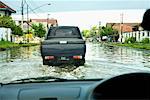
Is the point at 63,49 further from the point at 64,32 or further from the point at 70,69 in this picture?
the point at 70,69

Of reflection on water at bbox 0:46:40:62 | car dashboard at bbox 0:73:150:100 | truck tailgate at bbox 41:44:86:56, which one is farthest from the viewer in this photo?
reflection on water at bbox 0:46:40:62

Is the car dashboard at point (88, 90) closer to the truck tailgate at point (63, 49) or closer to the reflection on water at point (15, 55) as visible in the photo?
the truck tailgate at point (63, 49)

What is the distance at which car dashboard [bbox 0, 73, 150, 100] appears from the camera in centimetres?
310

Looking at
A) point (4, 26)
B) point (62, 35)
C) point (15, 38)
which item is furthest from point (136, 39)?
point (62, 35)

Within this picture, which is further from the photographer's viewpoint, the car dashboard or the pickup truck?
the pickup truck

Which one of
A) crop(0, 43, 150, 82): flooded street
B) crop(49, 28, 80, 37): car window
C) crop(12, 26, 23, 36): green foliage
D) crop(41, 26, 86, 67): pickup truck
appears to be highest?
crop(12, 26, 23, 36): green foliage

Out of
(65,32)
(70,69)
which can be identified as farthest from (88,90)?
(65,32)

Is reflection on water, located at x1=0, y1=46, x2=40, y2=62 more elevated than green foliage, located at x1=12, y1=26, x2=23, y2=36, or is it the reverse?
green foliage, located at x1=12, y1=26, x2=23, y2=36

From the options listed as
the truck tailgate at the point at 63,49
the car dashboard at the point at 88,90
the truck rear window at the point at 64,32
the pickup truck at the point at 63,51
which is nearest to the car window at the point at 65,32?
the truck rear window at the point at 64,32

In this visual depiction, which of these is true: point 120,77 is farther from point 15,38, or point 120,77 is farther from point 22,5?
point 15,38

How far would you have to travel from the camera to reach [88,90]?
3352 mm

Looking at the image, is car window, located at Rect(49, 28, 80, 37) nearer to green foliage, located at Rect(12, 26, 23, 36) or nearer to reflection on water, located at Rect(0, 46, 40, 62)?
reflection on water, located at Rect(0, 46, 40, 62)

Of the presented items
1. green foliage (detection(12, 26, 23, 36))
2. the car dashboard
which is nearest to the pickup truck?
the car dashboard

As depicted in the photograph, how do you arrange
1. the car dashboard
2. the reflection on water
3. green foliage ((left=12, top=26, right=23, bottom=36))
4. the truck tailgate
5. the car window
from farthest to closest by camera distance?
green foliage ((left=12, top=26, right=23, bottom=36)), the reflection on water, the car window, the truck tailgate, the car dashboard
